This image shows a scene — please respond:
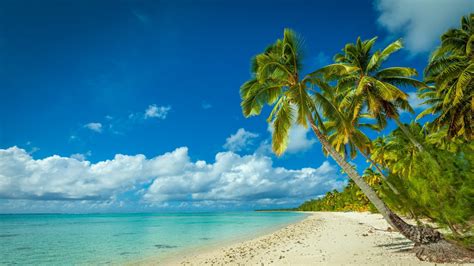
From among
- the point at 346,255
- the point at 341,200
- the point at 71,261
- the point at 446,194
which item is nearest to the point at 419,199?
the point at 446,194

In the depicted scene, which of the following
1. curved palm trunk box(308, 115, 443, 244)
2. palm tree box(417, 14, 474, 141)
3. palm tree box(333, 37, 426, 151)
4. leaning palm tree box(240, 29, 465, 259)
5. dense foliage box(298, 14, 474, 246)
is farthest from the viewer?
palm tree box(333, 37, 426, 151)

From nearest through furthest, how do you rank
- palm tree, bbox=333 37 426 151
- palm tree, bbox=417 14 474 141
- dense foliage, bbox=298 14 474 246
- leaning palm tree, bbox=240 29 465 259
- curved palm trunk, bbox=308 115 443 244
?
1. dense foliage, bbox=298 14 474 246
2. curved palm trunk, bbox=308 115 443 244
3. leaning palm tree, bbox=240 29 465 259
4. palm tree, bbox=417 14 474 141
5. palm tree, bbox=333 37 426 151

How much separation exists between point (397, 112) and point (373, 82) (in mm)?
2880

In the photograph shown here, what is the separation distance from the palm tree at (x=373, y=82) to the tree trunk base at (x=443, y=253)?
28.3ft

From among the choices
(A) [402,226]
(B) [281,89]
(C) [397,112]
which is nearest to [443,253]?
(A) [402,226]

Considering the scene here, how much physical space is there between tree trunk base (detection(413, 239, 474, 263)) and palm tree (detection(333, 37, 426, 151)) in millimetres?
8637

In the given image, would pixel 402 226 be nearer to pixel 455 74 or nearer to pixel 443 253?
pixel 443 253

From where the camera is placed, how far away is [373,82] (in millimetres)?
15828

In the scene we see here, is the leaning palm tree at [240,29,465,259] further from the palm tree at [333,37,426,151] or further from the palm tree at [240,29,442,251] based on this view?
the palm tree at [333,37,426,151]

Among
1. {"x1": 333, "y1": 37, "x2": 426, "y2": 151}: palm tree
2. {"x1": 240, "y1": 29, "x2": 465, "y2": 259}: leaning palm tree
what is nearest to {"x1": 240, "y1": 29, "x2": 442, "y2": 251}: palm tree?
{"x1": 240, "y1": 29, "x2": 465, "y2": 259}: leaning palm tree

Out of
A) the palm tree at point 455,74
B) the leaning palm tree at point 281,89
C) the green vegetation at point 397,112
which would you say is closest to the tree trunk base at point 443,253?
the green vegetation at point 397,112

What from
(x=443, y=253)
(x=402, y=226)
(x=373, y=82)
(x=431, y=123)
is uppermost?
(x=373, y=82)

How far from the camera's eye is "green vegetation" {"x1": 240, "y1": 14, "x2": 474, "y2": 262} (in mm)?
7070

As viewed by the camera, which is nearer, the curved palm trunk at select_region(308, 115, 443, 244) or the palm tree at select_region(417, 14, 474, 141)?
the curved palm trunk at select_region(308, 115, 443, 244)
